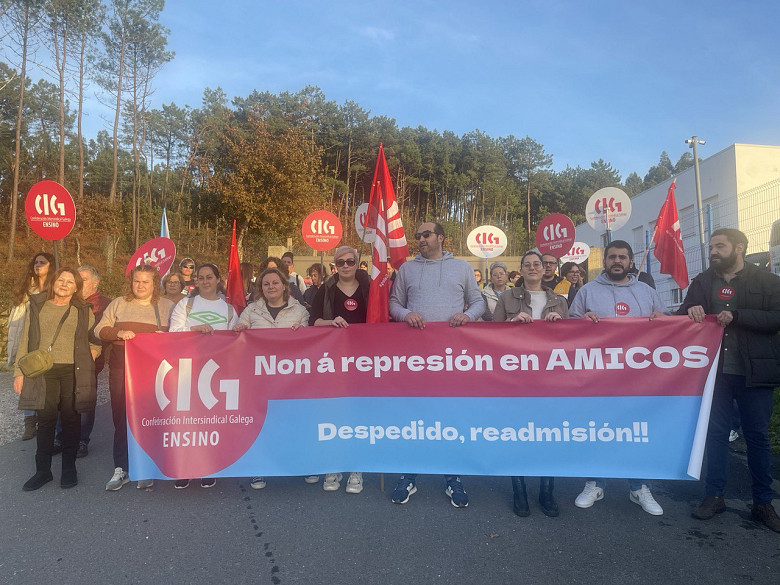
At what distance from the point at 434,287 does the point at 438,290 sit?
0.14 ft

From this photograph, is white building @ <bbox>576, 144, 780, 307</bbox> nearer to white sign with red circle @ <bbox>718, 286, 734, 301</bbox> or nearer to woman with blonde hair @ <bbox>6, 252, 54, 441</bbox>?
white sign with red circle @ <bbox>718, 286, 734, 301</bbox>

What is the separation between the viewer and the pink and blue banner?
163 inches

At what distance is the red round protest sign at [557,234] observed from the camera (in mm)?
9742

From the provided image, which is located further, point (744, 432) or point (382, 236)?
point (382, 236)

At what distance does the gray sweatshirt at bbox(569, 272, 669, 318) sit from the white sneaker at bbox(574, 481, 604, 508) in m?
1.30

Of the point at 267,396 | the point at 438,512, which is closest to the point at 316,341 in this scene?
the point at 267,396

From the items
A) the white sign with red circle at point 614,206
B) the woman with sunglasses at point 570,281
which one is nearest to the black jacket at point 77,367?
the woman with sunglasses at point 570,281

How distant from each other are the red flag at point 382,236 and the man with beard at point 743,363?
2.35 meters

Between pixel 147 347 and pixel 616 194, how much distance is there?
8531mm

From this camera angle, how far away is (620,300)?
4.47 metres

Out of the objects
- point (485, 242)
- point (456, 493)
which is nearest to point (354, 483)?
point (456, 493)

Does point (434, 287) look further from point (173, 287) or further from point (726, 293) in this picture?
point (173, 287)

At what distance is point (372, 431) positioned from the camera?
14.3ft

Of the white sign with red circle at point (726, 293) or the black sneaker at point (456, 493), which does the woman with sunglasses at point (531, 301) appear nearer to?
the black sneaker at point (456, 493)
